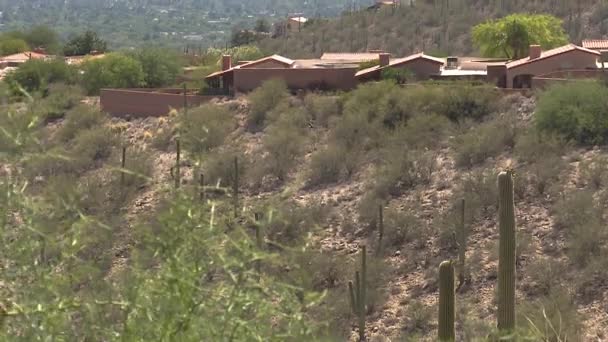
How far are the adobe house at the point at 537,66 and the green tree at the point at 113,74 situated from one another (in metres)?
13.7

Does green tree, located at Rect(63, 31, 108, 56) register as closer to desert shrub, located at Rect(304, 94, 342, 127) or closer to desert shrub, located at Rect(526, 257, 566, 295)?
desert shrub, located at Rect(304, 94, 342, 127)

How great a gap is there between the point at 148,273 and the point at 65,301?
0.40 metres

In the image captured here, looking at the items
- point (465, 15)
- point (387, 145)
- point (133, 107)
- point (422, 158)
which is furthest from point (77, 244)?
point (465, 15)

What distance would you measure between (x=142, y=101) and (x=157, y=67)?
7.46 m

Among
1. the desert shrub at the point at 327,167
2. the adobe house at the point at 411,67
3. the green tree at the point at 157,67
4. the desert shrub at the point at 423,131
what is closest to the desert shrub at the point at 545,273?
the desert shrub at the point at 327,167

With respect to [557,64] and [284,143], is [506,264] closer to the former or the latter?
[284,143]

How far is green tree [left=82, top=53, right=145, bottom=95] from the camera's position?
4426 cm

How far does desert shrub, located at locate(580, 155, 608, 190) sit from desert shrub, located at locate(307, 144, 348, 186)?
6682mm

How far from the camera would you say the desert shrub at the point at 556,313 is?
65.2ft

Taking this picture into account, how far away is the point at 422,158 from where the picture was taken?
31.5 meters

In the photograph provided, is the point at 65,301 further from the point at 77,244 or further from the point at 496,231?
the point at 496,231

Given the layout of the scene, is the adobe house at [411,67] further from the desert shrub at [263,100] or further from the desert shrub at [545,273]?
the desert shrub at [545,273]

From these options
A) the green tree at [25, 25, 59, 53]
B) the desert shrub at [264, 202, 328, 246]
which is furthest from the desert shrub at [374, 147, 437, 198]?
the green tree at [25, 25, 59, 53]

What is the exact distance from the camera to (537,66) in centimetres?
3719
